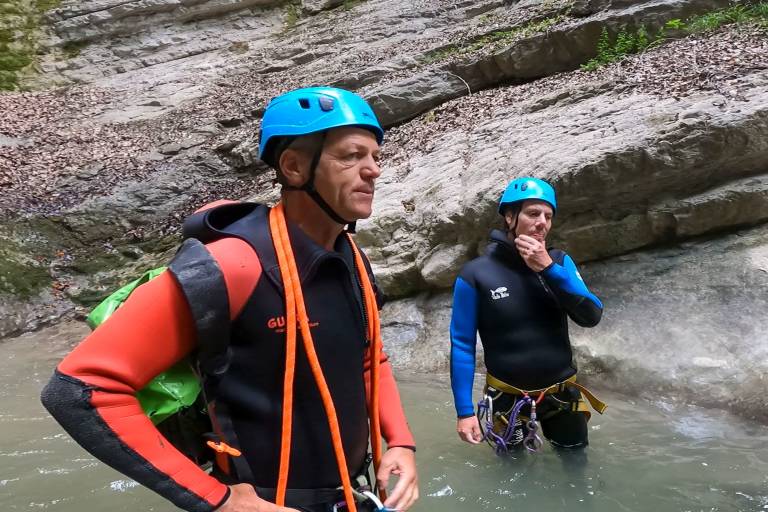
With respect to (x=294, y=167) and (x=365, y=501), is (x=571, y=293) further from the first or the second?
(x=294, y=167)

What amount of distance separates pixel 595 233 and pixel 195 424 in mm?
5291

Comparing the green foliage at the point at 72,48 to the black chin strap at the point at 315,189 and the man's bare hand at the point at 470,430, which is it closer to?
the man's bare hand at the point at 470,430

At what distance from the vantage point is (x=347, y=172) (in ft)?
5.25

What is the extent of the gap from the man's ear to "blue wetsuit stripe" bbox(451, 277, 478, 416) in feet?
7.45

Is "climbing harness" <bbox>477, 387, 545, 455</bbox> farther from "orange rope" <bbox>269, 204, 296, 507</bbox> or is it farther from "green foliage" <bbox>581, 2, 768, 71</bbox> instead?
"green foliage" <bbox>581, 2, 768, 71</bbox>

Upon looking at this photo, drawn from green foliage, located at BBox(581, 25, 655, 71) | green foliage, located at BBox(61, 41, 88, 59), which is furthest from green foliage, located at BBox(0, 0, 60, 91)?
green foliage, located at BBox(581, 25, 655, 71)

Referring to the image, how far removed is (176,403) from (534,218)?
2698mm

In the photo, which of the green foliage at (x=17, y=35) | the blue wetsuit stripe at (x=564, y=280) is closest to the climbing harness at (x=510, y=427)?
the blue wetsuit stripe at (x=564, y=280)

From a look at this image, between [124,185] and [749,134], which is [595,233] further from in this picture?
[124,185]

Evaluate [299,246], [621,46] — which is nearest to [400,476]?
[299,246]

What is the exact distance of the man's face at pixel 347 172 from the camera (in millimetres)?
1600

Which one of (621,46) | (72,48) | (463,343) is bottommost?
(463,343)

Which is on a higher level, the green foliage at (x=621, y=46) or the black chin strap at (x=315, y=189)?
the black chin strap at (x=315, y=189)

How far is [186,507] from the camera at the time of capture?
1.35 meters
